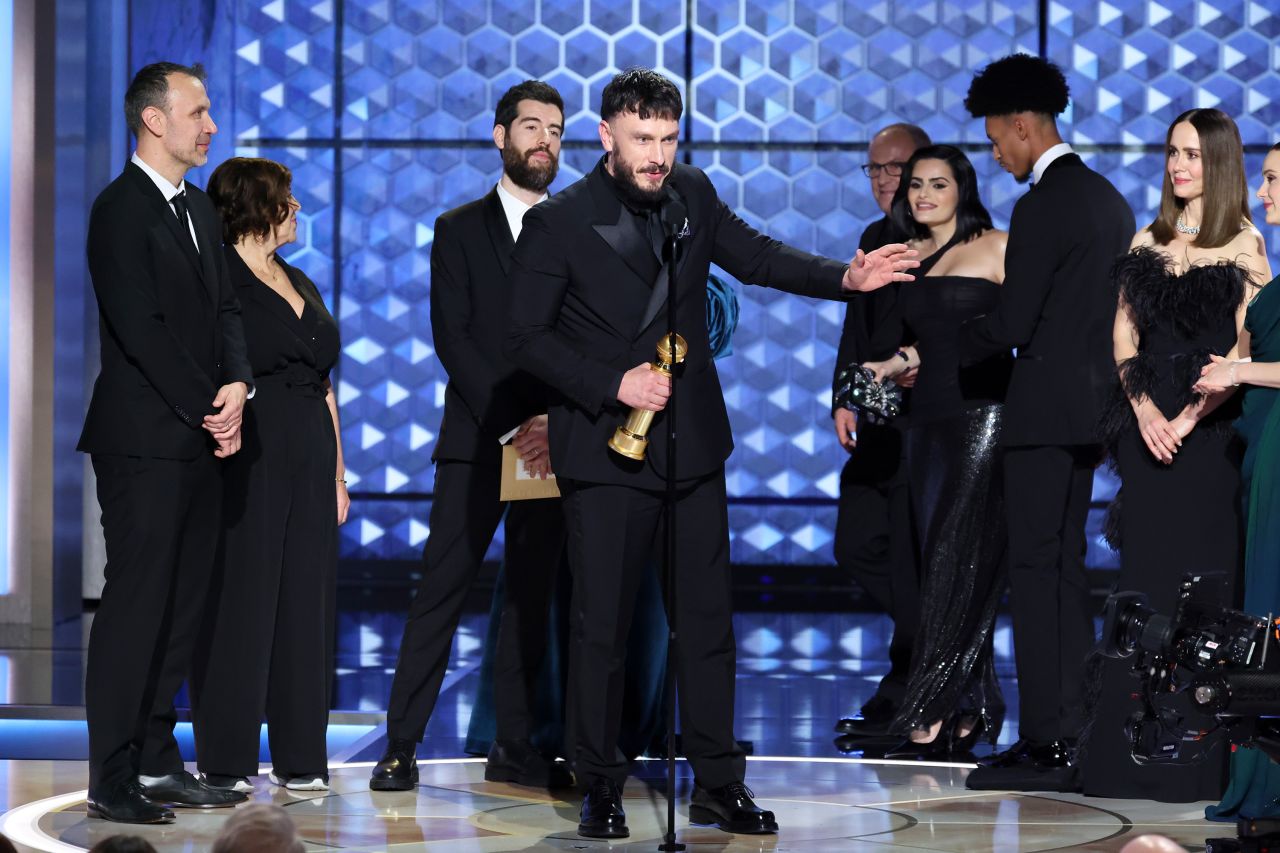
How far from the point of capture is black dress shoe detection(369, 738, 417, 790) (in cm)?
467

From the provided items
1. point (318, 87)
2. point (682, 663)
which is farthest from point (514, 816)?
point (318, 87)

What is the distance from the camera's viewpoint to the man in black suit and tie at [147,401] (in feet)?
13.6

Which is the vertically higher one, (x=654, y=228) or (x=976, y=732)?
(x=654, y=228)

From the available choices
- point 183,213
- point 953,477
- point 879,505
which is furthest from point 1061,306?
point 183,213

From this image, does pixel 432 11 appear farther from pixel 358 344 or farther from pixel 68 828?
pixel 68 828

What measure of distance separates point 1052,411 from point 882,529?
119 cm

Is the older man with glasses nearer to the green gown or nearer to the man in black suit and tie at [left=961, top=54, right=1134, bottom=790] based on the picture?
the man in black suit and tie at [left=961, top=54, right=1134, bottom=790]

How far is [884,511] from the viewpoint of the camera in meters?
5.93

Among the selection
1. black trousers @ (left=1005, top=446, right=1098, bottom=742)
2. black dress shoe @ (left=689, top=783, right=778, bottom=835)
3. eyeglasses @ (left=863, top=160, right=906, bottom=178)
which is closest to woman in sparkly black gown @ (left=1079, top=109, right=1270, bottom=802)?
black trousers @ (left=1005, top=446, right=1098, bottom=742)

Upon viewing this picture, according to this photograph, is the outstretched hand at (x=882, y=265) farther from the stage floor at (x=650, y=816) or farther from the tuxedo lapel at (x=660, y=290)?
the stage floor at (x=650, y=816)

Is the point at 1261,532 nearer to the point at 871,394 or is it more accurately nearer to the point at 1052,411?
the point at 1052,411

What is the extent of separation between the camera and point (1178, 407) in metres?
4.49

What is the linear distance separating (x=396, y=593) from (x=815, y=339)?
8.45 ft

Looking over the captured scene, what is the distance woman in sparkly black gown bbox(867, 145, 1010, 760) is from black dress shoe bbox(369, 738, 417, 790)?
4.62ft
